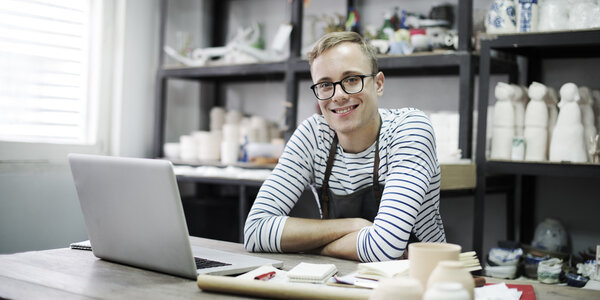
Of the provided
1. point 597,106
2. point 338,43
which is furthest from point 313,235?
point 597,106

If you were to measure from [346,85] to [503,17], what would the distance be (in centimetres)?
96

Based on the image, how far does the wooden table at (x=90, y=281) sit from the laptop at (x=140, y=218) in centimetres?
3

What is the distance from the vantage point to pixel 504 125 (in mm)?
2443

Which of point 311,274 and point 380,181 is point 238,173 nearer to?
point 380,181

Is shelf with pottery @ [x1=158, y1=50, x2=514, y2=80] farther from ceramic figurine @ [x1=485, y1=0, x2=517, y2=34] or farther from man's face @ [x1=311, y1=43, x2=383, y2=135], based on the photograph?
man's face @ [x1=311, y1=43, x2=383, y2=135]

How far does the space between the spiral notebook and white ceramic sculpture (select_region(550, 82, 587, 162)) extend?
4.67ft

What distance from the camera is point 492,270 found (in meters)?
2.42

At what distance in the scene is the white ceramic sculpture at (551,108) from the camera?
7.92 ft

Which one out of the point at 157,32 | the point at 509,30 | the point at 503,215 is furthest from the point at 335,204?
the point at 157,32

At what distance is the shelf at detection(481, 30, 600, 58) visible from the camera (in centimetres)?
225

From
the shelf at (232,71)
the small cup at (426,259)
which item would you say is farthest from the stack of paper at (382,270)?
the shelf at (232,71)

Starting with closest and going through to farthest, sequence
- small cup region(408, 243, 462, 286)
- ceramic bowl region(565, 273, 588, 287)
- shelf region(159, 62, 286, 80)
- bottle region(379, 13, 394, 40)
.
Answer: small cup region(408, 243, 462, 286), ceramic bowl region(565, 273, 588, 287), bottle region(379, 13, 394, 40), shelf region(159, 62, 286, 80)

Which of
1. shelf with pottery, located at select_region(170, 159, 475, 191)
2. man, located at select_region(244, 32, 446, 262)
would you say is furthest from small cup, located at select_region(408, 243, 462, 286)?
shelf with pottery, located at select_region(170, 159, 475, 191)

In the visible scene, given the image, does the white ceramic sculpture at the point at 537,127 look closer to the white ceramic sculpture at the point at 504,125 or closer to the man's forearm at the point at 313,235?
the white ceramic sculpture at the point at 504,125
